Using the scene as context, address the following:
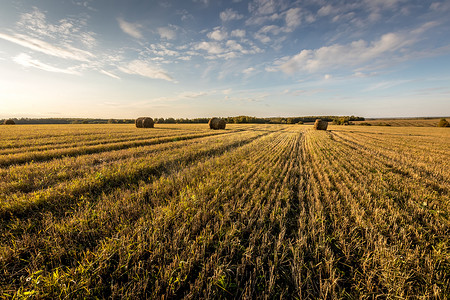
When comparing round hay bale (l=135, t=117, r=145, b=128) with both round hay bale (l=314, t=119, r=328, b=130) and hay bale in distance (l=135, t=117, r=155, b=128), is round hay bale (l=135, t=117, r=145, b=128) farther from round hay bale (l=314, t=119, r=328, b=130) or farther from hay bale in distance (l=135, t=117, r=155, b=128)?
round hay bale (l=314, t=119, r=328, b=130)

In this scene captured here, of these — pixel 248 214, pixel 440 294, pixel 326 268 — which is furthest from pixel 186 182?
pixel 440 294

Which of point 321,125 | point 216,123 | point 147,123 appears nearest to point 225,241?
point 216,123

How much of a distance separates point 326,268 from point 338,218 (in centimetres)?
165

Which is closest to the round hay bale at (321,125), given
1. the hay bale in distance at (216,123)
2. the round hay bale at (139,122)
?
the hay bale in distance at (216,123)

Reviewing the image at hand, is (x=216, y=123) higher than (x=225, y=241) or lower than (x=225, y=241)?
higher

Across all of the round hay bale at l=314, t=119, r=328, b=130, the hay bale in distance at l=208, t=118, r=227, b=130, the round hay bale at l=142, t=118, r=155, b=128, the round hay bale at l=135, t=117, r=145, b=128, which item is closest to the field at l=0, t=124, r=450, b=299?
the hay bale in distance at l=208, t=118, r=227, b=130

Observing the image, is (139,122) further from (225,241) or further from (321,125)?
(321,125)

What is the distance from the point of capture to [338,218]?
3.60 meters

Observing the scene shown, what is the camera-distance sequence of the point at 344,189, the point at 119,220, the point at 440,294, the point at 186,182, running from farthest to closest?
1. the point at 186,182
2. the point at 344,189
3. the point at 119,220
4. the point at 440,294

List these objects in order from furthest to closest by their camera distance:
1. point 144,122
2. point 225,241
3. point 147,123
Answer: point 147,123 < point 144,122 < point 225,241

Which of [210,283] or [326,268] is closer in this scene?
[210,283]

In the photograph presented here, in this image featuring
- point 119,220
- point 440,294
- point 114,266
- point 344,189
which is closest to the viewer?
point 440,294

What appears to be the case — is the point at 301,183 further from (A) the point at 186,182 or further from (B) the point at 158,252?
(B) the point at 158,252

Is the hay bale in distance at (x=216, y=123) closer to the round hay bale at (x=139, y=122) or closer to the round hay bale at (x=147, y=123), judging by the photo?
the round hay bale at (x=147, y=123)
